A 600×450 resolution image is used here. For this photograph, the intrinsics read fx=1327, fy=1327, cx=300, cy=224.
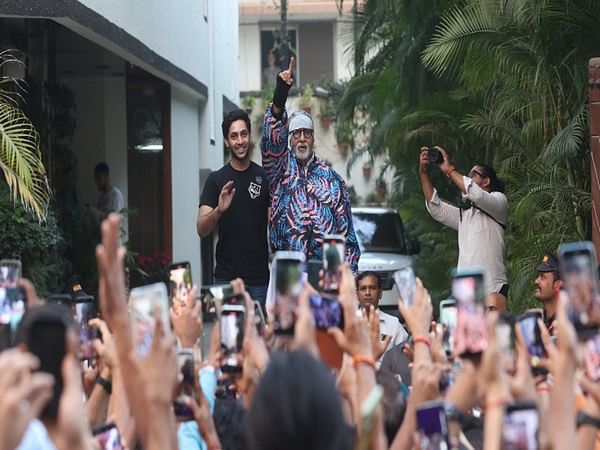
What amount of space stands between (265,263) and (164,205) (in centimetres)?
935

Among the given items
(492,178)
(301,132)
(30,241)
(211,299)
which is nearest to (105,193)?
(30,241)

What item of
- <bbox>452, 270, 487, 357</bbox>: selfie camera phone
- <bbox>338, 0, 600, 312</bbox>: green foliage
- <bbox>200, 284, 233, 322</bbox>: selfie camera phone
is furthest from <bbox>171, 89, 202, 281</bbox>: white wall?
<bbox>452, 270, 487, 357</bbox>: selfie camera phone

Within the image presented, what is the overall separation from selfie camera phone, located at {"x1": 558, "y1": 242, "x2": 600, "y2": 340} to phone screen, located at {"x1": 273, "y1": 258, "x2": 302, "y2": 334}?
97 cm

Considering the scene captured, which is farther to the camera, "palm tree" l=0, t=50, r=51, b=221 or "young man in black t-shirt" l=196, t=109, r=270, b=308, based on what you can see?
"palm tree" l=0, t=50, r=51, b=221

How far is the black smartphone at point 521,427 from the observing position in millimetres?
3426

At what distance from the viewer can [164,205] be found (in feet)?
58.6

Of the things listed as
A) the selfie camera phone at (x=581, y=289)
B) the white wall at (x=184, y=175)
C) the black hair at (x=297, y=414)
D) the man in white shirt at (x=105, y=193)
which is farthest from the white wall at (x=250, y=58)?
the black hair at (x=297, y=414)

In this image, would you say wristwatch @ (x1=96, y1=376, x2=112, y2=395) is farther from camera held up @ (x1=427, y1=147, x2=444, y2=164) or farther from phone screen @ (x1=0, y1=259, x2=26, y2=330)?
camera held up @ (x1=427, y1=147, x2=444, y2=164)

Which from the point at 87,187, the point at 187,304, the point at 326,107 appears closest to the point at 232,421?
the point at 187,304

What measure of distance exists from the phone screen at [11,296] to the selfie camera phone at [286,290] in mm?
906

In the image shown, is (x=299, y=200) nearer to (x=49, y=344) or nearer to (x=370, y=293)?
(x=370, y=293)

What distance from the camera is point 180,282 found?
5.51 m

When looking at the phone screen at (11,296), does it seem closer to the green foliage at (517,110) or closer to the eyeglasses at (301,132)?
the eyeglasses at (301,132)

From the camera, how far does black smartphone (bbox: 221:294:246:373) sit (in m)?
4.77
